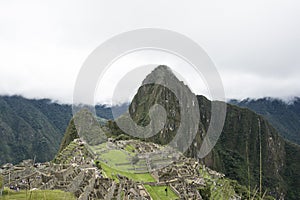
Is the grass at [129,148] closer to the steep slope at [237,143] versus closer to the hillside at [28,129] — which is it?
the steep slope at [237,143]

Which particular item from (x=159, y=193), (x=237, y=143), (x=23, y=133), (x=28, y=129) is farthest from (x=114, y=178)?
(x=28, y=129)

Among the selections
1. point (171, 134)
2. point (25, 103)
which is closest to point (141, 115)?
point (171, 134)

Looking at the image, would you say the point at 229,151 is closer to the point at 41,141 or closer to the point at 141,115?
the point at 141,115

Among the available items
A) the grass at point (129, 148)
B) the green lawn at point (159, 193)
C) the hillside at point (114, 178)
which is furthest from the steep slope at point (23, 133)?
the green lawn at point (159, 193)

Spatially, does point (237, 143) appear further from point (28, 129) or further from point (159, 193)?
point (159, 193)

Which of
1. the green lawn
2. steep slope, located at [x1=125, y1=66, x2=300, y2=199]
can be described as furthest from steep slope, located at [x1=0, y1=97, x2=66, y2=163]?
the green lawn

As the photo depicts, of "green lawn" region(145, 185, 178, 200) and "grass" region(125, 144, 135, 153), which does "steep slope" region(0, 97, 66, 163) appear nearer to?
"grass" region(125, 144, 135, 153)

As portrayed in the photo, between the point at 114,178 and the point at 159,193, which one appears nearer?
the point at 114,178
